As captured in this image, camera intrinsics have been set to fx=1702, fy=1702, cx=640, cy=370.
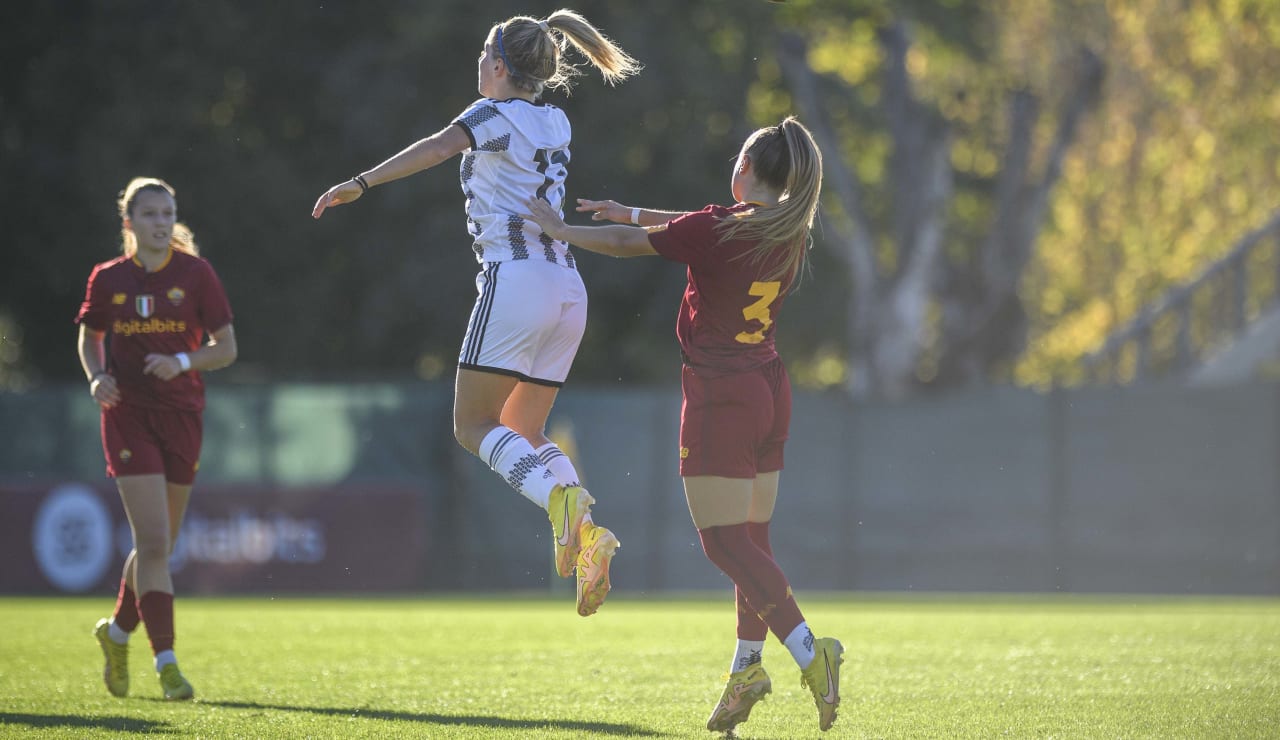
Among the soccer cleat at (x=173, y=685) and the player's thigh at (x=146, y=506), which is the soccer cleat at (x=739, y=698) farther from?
the player's thigh at (x=146, y=506)

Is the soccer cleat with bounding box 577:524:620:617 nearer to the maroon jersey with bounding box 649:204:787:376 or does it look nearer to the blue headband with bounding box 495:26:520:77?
the maroon jersey with bounding box 649:204:787:376

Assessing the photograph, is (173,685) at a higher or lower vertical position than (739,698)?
lower

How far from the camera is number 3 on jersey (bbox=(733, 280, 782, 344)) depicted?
6043 mm

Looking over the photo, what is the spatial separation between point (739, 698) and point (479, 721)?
1.05 m

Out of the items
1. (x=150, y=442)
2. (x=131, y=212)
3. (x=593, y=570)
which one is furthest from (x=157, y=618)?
(x=593, y=570)

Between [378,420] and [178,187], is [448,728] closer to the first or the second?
[378,420]

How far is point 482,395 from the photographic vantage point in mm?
6328

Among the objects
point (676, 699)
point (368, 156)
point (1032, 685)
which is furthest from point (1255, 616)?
point (368, 156)

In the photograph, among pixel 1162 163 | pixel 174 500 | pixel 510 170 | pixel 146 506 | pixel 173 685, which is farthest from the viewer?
pixel 1162 163

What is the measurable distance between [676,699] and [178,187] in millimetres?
19822

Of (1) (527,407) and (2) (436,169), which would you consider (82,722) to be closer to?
(1) (527,407)

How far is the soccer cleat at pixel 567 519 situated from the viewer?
607 cm

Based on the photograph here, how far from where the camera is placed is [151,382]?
24.7ft

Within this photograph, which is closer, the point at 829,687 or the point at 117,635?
the point at 829,687
